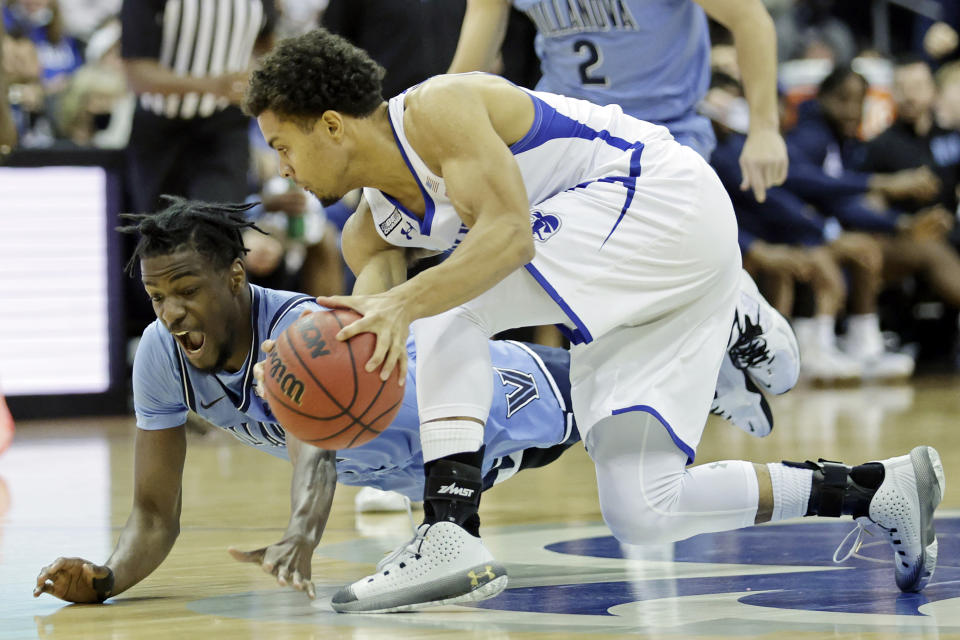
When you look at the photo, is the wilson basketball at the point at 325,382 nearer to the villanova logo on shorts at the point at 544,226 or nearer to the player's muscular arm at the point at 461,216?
the player's muscular arm at the point at 461,216

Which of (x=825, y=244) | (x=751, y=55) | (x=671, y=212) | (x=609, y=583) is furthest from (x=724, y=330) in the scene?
(x=825, y=244)

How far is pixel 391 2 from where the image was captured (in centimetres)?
671

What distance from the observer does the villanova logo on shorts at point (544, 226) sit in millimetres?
3125

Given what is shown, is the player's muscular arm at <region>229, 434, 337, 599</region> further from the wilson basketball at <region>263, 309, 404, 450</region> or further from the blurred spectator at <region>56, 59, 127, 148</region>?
the blurred spectator at <region>56, 59, 127, 148</region>

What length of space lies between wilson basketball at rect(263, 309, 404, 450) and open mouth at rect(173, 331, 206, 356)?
1.42 ft

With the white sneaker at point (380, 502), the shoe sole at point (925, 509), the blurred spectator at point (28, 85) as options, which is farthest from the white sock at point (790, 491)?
the blurred spectator at point (28, 85)

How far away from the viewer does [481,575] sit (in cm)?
284

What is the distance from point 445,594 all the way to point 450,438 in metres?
0.33

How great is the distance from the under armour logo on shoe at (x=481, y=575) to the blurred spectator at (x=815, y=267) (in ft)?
22.7

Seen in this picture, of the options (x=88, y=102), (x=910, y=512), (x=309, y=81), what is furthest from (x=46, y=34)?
(x=910, y=512)

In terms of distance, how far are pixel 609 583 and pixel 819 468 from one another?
0.57m

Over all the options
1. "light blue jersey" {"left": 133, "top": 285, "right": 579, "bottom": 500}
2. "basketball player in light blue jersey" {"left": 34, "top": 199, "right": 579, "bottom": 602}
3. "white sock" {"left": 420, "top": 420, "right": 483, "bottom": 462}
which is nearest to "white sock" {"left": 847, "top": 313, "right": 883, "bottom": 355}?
"light blue jersey" {"left": 133, "top": 285, "right": 579, "bottom": 500}

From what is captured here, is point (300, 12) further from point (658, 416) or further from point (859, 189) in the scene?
point (658, 416)

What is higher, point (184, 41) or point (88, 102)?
point (184, 41)
